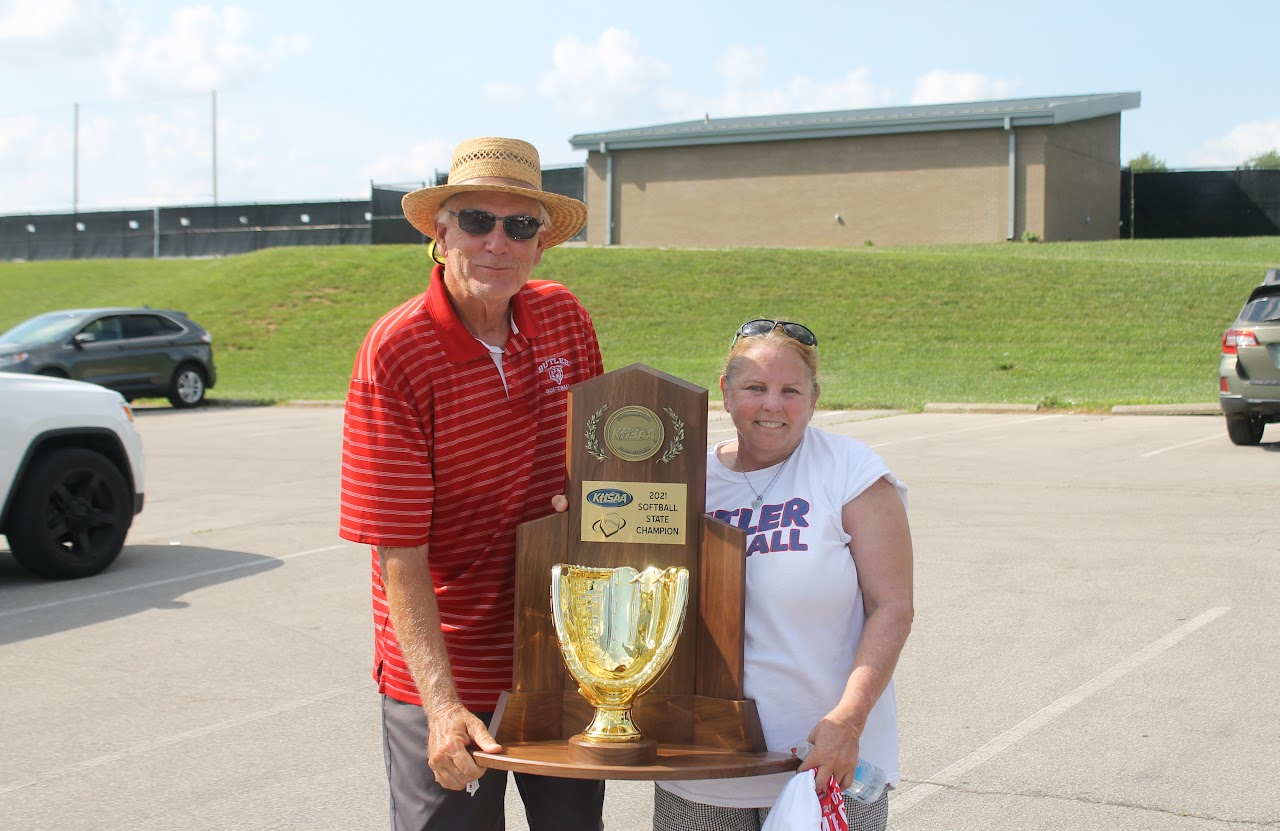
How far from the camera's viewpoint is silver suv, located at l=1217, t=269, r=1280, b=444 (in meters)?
12.7

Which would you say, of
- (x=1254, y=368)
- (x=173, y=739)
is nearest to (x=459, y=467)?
(x=173, y=739)

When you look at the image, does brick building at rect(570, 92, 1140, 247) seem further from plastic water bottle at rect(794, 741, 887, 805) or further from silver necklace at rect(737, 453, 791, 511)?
plastic water bottle at rect(794, 741, 887, 805)

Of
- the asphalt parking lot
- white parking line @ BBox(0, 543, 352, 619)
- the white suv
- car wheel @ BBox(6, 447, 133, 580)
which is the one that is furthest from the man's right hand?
car wheel @ BBox(6, 447, 133, 580)

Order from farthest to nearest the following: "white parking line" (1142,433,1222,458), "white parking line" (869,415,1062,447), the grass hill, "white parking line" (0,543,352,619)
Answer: the grass hill < "white parking line" (869,415,1062,447) < "white parking line" (1142,433,1222,458) < "white parking line" (0,543,352,619)

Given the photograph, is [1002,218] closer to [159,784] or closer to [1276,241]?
[1276,241]

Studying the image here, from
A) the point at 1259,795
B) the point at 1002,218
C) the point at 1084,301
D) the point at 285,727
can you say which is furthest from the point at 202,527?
the point at 1002,218

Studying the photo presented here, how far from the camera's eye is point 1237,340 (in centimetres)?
1305

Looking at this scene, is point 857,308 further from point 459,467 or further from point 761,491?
point 459,467

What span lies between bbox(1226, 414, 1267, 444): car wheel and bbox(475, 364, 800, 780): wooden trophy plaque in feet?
40.3

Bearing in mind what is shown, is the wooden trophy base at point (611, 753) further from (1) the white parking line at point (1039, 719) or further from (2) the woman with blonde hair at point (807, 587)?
(1) the white parking line at point (1039, 719)

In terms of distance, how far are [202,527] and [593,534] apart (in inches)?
324

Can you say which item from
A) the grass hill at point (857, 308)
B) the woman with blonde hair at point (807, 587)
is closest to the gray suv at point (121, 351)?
the grass hill at point (857, 308)

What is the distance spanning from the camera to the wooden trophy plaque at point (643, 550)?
95.8 inches

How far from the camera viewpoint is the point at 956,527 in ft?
29.6
